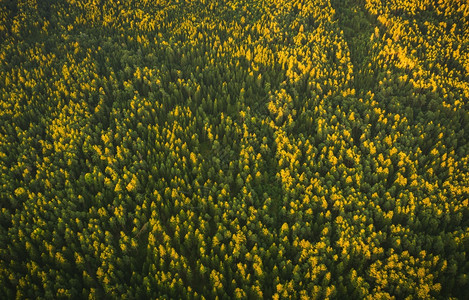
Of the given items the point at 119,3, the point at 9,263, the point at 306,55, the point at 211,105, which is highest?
the point at 119,3

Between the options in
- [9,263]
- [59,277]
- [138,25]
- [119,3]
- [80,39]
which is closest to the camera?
[59,277]

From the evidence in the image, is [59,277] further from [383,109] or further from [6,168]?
[383,109]

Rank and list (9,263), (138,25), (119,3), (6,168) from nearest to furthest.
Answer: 1. (9,263)
2. (6,168)
3. (138,25)
4. (119,3)

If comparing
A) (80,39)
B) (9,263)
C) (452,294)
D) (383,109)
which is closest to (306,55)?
(383,109)

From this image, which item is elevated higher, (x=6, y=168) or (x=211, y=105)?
(x=211, y=105)

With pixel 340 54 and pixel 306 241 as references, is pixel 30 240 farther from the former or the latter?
pixel 340 54

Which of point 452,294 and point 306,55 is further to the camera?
point 306,55
